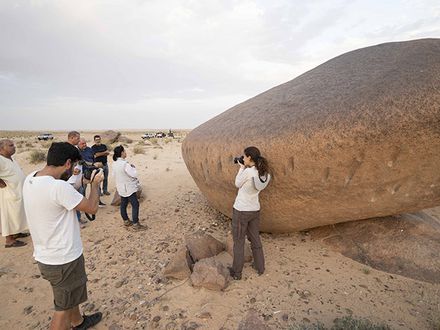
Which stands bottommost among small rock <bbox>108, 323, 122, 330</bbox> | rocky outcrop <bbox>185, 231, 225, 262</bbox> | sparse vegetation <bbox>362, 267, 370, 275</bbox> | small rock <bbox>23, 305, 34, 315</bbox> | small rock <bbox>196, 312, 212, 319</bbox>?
small rock <bbox>23, 305, 34, 315</bbox>

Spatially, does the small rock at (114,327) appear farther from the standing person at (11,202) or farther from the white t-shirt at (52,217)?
the standing person at (11,202)

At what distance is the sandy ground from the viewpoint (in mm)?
2275

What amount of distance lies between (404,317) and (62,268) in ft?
8.49

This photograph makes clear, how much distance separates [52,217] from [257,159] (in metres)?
1.67

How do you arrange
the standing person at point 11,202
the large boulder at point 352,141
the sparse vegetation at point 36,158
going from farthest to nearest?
the sparse vegetation at point 36,158, the standing person at point 11,202, the large boulder at point 352,141

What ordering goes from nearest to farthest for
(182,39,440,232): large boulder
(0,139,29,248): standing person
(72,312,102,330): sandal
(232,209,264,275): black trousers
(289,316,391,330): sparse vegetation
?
1. (289,316,391,330): sparse vegetation
2. (72,312,102,330): sandal
3. (182,39,440,232): large boulder
4. (232,209,264,275): black trousers
5. (0,139,29,248): standing person

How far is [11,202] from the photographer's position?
3768 mm

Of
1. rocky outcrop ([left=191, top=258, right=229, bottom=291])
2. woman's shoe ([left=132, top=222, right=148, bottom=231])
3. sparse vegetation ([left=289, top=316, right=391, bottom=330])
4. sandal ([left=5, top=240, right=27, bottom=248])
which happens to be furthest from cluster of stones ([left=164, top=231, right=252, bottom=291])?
sandal ([left=5, top=240, right=27, bottom=248])

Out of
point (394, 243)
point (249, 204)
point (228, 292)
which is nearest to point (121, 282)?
point (228, 292)

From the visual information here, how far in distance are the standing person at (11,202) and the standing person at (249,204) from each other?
3.01 metres

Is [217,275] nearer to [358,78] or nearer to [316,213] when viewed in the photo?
[316,213]

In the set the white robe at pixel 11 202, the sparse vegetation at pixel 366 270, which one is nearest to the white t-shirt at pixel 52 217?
the white robe at pixel 11 202

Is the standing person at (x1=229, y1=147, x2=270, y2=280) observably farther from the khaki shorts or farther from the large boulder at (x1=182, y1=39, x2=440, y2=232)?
the khaki shorts

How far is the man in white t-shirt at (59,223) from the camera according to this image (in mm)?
1743
